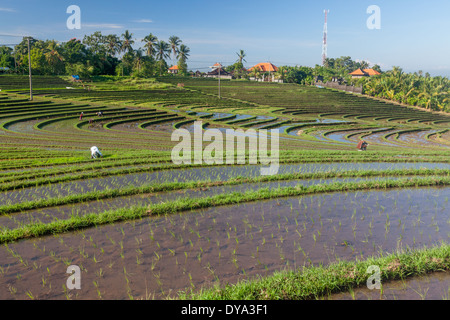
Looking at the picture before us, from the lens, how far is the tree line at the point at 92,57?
59000mm

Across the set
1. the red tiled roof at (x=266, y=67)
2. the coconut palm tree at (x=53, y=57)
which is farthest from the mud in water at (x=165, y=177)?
the red tiled roof at (x=266, y=67)

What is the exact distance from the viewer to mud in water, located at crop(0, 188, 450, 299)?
17.6ft

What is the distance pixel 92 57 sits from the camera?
212 feet

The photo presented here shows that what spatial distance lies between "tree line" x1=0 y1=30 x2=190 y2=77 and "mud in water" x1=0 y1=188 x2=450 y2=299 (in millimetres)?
55502

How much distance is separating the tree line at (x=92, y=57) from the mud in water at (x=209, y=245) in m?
55.5

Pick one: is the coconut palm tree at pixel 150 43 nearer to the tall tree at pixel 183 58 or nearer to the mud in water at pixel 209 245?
the tall tree at pixel 183 58

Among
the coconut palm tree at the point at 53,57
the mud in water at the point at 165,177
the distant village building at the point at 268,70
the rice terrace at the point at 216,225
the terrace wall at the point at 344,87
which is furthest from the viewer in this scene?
the distant village building at the point at 268,70

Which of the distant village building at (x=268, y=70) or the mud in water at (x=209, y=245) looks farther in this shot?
the distant village building at (x=268, y=70)

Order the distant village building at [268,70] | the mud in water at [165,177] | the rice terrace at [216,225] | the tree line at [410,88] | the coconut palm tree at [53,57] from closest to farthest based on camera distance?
1. the rice terrace at [216,225]
2. the mud in water at [165,177]
3. the tree line at [410,88]
4. the coconut palm tree at [53,57]
5. the distant village building at [268,70]

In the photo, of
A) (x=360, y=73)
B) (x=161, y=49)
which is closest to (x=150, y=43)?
(x=161, y=49)

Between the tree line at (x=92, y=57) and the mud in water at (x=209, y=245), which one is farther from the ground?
the tree line at (x=92, y=57)

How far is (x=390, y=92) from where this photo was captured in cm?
6203

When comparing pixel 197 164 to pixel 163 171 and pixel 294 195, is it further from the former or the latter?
pixel 294 195

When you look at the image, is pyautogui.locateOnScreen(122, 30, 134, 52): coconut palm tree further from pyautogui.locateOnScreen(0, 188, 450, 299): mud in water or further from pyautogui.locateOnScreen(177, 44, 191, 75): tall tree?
pyautogui.locateOnScreen(0, 188, 450, 299): mud in water
